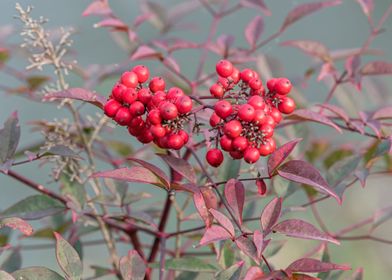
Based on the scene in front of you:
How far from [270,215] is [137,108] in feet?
0.50

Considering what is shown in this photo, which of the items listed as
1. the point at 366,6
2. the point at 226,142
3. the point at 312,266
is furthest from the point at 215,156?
the point at 366,6

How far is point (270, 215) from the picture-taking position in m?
0.59

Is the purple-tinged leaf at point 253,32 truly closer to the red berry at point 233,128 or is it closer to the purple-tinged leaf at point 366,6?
the purple-tinged leaf at point 366,6

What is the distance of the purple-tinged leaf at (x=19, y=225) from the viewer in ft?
1.94

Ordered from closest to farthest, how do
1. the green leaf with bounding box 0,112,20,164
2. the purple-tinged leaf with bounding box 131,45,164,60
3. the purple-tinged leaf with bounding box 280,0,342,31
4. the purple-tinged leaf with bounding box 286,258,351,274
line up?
1. the purple-tinged leaf with bounding box 286,258,351,274
2. the green leaf with bounding box 0,112,20,164
3. the purple-tinged leaf with bounding box 131,45,164,60
4. the purple-tinged leaf with bounding box 280,0,342,31

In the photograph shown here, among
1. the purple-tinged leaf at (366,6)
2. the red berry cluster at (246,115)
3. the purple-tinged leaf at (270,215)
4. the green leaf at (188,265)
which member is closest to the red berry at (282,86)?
the red berry cluster at (246,115)

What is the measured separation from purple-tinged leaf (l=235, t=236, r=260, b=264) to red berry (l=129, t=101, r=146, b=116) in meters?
0.14

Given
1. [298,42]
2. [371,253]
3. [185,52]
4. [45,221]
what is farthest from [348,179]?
[185,52]

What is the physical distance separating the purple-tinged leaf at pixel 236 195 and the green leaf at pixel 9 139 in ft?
0.75

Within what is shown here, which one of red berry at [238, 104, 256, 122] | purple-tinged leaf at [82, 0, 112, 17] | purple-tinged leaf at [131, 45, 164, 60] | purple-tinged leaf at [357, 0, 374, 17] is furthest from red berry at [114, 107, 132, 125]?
purple-tinged leaf at [357, 0, 374, 17]

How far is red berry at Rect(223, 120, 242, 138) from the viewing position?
0.57m

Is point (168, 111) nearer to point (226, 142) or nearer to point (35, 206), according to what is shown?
point (226, 142)

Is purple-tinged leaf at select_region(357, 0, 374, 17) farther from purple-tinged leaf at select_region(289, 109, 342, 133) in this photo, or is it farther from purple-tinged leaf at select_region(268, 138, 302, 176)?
purple-tinged leaf at select_region(268, 138, 302, 176)

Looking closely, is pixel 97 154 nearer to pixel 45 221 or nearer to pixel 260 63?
pixel 45 221
